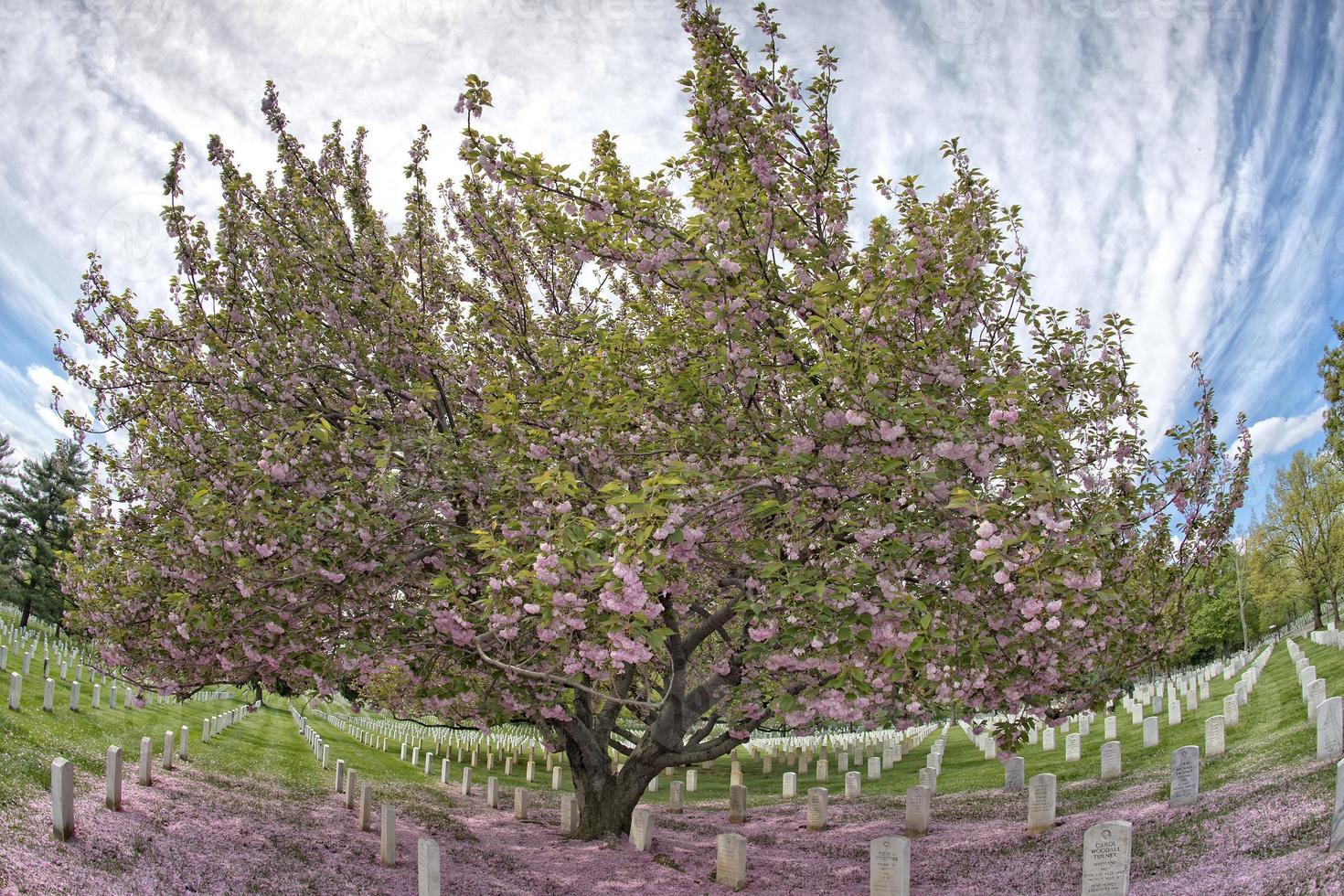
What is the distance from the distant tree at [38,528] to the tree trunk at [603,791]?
48835 millimetres

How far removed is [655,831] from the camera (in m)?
15.4

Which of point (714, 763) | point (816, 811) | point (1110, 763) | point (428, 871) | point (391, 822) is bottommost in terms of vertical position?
point (714, 763)

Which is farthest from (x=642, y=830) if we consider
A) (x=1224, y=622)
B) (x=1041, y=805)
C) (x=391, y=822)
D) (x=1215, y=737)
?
(x=1224, y=622)

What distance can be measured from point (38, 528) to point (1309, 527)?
81953mm

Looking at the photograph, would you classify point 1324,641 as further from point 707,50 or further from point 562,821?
point 707,50

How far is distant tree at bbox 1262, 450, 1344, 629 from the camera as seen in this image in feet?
151

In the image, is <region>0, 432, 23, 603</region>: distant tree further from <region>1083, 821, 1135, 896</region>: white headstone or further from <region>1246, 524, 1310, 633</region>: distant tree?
<region>1246, 524, 1310, 633</region>: distant tree

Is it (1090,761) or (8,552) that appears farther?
(8,552)

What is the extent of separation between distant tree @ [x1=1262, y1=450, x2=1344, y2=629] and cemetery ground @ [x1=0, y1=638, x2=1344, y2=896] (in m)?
31.6

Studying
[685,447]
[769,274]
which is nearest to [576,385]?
[685,447]

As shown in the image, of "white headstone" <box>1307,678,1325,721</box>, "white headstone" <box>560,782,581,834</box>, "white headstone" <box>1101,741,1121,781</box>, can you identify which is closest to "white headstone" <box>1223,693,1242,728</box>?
"white headstone" <box>1307,678,1325,721</box>

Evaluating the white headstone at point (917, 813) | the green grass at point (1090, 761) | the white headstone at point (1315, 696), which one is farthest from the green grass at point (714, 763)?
the white headstone at point (917, 813)

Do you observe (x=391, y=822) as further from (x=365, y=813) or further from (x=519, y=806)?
(x=519, y=806)

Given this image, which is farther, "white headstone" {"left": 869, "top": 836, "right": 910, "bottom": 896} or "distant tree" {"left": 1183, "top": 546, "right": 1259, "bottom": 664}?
"distant tree" {"left": 1183, "top": 546, "right": 1259, "bottom": 664}
